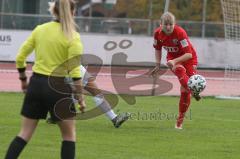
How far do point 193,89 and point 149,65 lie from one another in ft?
49.5

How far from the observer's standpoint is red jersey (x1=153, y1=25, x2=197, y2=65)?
12562 millimetres

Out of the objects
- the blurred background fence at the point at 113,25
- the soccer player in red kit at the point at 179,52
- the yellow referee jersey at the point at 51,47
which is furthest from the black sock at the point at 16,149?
the blurred background fence at the point at 113,25

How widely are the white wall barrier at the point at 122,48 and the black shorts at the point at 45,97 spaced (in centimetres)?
2092

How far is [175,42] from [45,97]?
525 cm

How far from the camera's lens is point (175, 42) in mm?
12602

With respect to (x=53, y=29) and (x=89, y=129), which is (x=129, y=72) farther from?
(x=53, y=29)

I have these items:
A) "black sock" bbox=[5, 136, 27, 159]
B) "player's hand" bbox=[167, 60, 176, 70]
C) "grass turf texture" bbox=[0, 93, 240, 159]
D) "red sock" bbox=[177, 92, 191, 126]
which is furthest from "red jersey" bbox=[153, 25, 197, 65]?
"black sock" bbox=[5, 136, 27, 159]

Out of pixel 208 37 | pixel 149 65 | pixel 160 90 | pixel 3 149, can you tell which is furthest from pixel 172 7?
pixel 3 149

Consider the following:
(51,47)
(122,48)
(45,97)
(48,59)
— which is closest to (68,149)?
(45,97)

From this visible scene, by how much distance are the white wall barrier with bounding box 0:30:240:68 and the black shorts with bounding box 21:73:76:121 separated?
20.9 m

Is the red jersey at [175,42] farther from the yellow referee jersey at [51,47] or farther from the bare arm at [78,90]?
the yellow referee jersey at [51,47]

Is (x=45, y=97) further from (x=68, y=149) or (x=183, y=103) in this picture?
(x=183, y=103)

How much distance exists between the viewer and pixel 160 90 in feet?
69.9

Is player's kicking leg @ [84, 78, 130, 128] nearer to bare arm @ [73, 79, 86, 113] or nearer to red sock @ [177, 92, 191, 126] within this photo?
red sock @ [177, 92, 191, 126]
